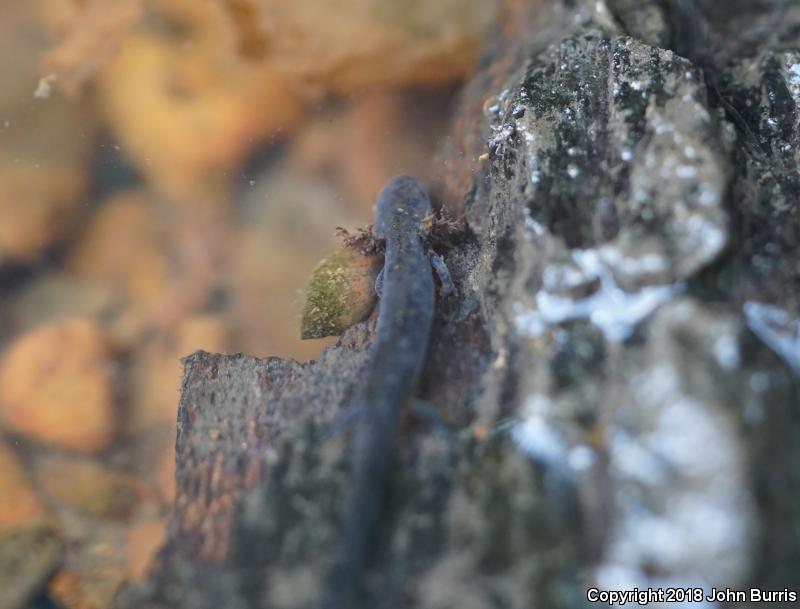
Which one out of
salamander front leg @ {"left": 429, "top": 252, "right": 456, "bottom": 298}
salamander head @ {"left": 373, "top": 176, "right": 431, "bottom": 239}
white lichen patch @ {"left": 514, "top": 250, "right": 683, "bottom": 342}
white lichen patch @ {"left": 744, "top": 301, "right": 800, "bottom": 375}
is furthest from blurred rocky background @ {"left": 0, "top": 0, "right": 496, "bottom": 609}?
white lichen patch @ {"left": 744, "top": 301, "right": 800, "bottom": 375}

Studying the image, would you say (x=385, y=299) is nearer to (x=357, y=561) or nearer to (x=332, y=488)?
(x=332, y=488)

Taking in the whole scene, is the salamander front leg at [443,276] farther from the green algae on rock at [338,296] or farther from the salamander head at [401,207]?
the green algae on rock at [338,296]

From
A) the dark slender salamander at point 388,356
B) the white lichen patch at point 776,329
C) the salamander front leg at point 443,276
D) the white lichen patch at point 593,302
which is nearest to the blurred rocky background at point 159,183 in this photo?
the dark slender salamander at point 388,356

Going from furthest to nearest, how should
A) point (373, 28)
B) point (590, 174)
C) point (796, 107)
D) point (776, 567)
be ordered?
point (373, 28) → point (796, 107) → point (590, 174) → point (776, 567)

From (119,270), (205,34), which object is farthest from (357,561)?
(205,34)

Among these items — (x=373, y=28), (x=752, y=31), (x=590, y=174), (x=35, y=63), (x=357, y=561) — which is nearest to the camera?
(x=357, y=561)

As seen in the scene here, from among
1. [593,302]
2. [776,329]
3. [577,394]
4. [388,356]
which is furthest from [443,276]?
[776,329]
